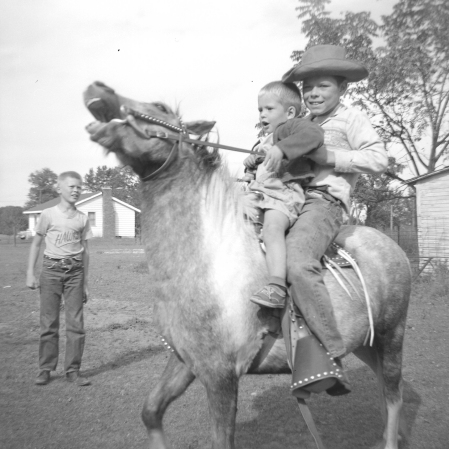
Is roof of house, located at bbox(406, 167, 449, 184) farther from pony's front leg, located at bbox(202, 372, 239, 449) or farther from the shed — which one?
pony's front leg, located at bbox(202, 372, 239, 449)

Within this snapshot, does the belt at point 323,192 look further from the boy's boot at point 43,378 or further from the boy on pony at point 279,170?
the boy's boot at point 43,378

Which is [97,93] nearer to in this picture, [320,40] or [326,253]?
[326,253]

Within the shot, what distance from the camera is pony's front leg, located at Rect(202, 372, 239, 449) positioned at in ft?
8.73

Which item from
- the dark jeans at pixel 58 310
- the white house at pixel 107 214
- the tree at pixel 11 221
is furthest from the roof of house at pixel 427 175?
the tree at pixel 11 221

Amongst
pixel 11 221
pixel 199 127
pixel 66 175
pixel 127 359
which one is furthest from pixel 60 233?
pixel 11 221

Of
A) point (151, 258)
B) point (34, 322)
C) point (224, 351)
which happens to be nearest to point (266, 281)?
point (224, 351)

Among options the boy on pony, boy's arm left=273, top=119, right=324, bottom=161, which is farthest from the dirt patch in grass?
boy's arm left=273, top=119, right=324, bottom=161

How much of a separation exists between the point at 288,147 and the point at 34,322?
25.0 feet

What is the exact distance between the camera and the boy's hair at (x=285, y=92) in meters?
3.35

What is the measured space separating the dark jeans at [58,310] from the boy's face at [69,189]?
80 centimetres

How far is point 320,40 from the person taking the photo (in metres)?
14.9

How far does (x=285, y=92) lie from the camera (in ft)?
11.0

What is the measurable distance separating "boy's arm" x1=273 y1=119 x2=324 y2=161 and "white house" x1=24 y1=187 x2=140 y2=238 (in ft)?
147

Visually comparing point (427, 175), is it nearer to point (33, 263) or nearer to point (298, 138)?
point (33, 263)
